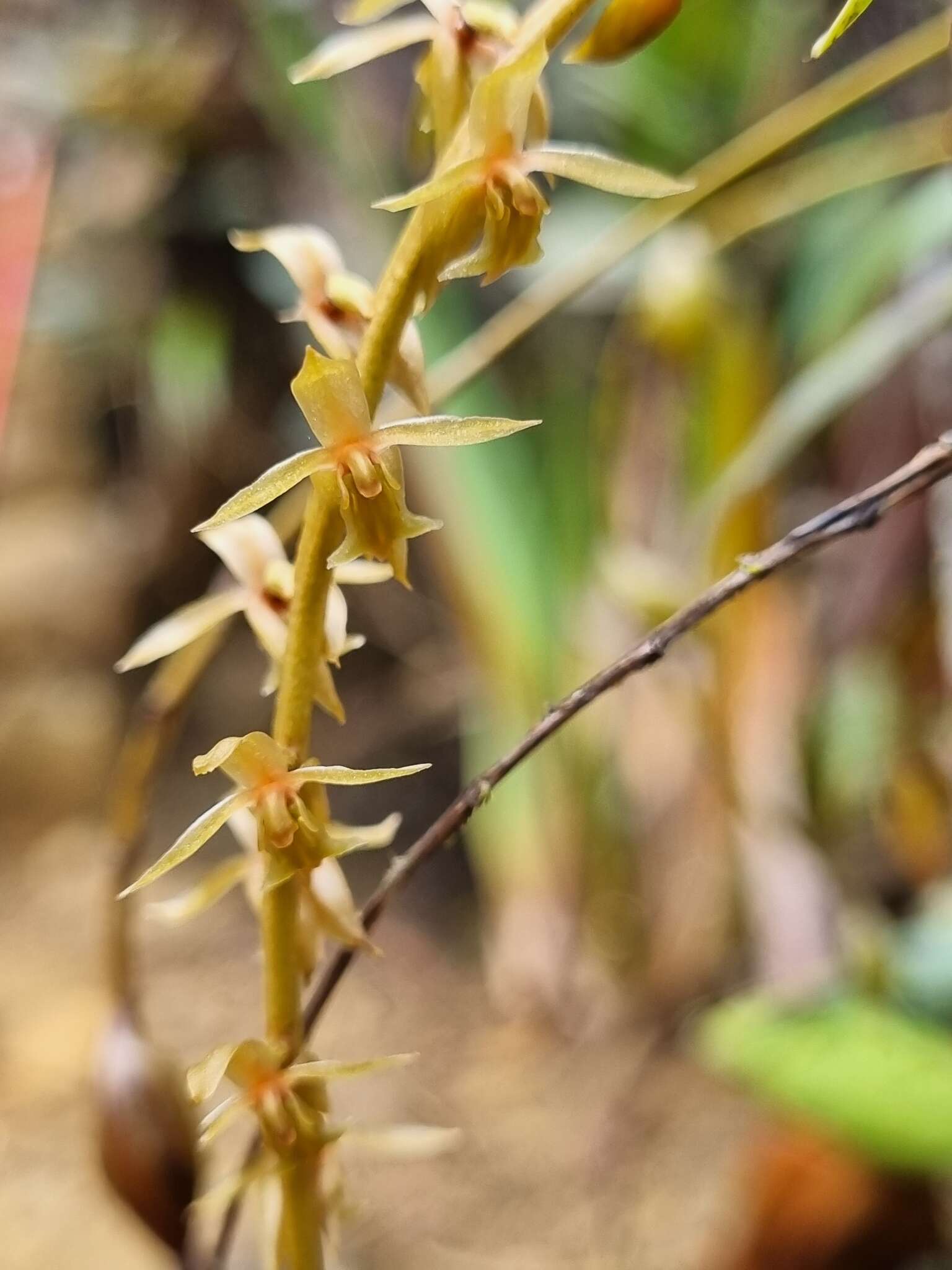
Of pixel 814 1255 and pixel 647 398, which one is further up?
pixel 647 398

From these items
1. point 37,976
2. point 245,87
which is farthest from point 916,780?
point 245,87

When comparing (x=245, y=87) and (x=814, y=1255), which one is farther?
(x=245, y=87)

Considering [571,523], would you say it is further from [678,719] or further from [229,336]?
[229,336]

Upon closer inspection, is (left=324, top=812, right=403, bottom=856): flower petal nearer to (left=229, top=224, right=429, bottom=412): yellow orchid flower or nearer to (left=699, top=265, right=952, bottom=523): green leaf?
(left=229, top=224, right=429, bottom=412): yellow orchid flower

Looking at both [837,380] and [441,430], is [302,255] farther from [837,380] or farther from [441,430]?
[837,380]

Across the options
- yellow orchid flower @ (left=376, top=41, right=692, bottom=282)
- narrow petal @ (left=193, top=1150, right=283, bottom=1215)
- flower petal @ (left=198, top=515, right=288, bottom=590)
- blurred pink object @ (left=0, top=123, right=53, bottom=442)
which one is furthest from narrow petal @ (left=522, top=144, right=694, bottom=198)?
blurred pink object @ (left=0, top=123, right=53, bottom=442)

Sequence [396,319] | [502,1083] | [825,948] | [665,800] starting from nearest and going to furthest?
[396,319] < [825,948] < [502,1083] < [665,800]

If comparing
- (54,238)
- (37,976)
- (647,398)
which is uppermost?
(54,238)
